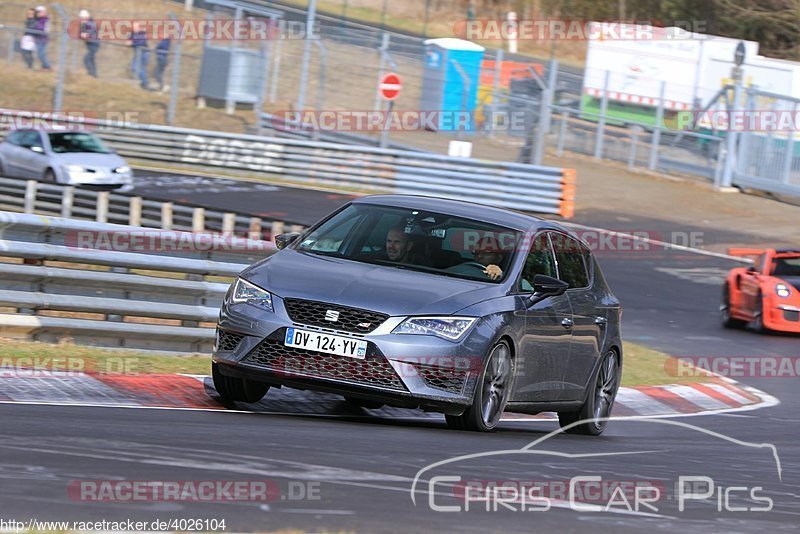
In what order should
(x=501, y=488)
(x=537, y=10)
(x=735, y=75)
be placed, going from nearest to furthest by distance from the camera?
(x=501, y=488)
(x=735, y=75)
(x=537, y=10)

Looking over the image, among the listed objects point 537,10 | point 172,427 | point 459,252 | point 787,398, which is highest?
point 537,10

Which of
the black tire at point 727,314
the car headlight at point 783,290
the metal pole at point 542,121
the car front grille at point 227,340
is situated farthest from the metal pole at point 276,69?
the car front grille at point 227,340

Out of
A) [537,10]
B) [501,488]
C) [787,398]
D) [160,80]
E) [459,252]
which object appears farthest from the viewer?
[537,10]

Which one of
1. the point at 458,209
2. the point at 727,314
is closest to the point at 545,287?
the point at 458,209

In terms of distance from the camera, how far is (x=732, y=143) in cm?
3366

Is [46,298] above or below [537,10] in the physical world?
below

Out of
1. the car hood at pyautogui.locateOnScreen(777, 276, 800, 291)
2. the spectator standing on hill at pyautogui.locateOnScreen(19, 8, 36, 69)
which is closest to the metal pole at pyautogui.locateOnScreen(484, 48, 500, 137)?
the spectator standing on hill at pyautogui.locateOnScreen(19, 8, 36, 69)

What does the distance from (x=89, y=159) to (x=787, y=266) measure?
13709 millimetres

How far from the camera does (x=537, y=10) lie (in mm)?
60438

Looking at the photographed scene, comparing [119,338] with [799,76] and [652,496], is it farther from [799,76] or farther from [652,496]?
[799,76]

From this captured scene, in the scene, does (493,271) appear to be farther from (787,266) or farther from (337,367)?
(787,266)

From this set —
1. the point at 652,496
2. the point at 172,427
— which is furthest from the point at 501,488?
the point at 172,427

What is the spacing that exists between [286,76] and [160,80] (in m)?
4.18

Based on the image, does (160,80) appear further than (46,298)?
Yes
